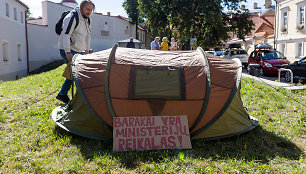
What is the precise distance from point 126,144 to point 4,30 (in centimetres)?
1884

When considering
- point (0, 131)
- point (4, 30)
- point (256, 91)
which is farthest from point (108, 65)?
point (4, 30)

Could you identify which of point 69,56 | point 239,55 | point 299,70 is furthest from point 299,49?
point 69,56

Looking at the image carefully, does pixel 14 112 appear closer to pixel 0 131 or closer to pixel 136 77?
pixel 0 131

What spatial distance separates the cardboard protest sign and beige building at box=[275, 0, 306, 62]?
22.1m

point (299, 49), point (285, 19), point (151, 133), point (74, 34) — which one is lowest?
point (151, 133)

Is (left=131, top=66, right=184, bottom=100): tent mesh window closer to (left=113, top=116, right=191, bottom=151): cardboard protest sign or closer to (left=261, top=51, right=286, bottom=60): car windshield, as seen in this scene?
(left=113, top=116, right=191, bottom=151): cardboard protest sign

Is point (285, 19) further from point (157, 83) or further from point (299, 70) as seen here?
point (157, 83)

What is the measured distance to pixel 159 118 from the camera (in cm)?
411

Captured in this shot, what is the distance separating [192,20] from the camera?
78.0ft

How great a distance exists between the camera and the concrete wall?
62.1 ft

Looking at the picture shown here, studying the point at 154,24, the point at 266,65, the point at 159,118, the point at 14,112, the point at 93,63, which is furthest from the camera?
the point at 154,24

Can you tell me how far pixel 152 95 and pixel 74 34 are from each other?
2265mm

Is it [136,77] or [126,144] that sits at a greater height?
[136,77]

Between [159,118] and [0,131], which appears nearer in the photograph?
[159,118]
